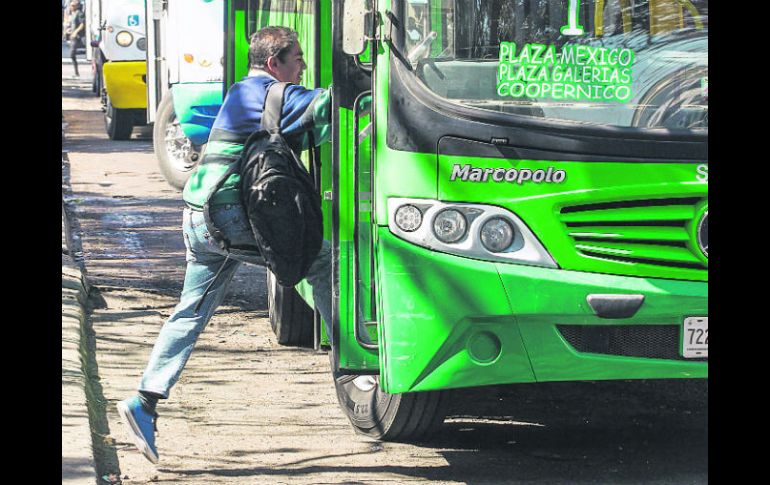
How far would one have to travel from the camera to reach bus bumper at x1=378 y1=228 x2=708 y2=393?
5023 millimetres

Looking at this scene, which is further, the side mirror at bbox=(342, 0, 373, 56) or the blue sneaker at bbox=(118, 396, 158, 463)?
the blue sneaker at bbox=(118, 396, 158, 463)

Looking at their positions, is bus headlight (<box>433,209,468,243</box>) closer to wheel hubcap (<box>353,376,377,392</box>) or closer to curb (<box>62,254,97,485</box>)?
wheel hubcap (<box>353,376,377,392</box>)

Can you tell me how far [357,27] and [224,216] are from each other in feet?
3.17

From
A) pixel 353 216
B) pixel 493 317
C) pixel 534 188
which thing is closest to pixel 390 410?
pixel 353 216

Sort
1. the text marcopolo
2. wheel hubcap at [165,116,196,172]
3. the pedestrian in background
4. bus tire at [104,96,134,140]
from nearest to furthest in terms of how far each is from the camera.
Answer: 1. the text marcopolo
2. wheel hubcap at [165,116,196,172]
3. bus tire at [104,96,134,140]
4. the pedestrian in background

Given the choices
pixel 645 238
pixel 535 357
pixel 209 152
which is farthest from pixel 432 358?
pixel 209 152

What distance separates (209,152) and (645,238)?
1794 mm

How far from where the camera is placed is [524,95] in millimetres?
5113

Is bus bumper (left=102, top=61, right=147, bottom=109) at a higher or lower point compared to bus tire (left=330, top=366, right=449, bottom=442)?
A: higher

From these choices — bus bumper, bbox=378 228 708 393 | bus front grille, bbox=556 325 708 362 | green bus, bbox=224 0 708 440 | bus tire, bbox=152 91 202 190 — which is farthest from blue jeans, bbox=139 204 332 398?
bus tire, bbox=152 91 202 190

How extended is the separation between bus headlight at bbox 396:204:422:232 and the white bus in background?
7066mm

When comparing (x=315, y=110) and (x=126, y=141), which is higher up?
(x=315, y=110)

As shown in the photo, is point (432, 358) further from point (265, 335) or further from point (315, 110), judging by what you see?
point (265, 335)

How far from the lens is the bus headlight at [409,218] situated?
5043 mm
